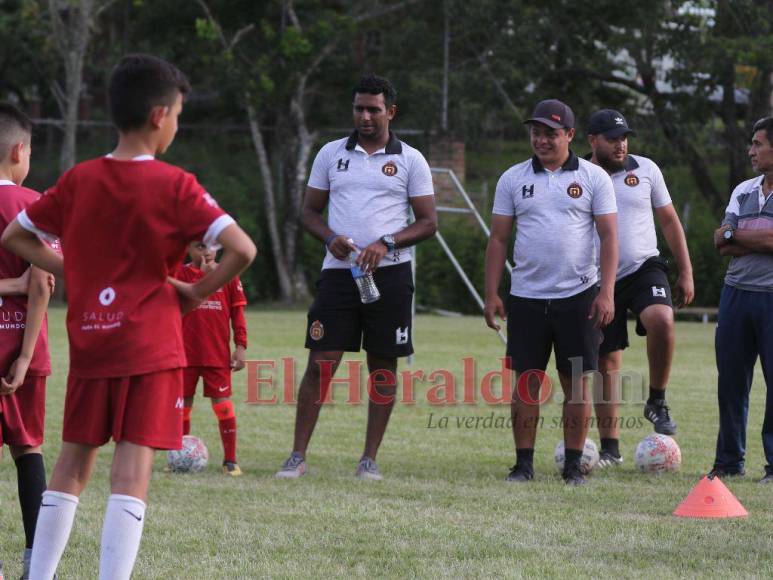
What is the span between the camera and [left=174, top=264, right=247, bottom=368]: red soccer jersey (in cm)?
746

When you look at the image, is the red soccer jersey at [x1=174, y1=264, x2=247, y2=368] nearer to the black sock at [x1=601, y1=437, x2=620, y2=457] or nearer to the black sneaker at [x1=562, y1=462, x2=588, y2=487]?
the black sneaker at [x1=562, y1=462, x2=588, y2=487]

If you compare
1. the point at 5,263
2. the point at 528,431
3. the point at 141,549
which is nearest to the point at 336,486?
the point at 528,431

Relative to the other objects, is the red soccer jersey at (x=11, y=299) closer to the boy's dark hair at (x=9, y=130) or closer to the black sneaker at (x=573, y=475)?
the boy's dark hair at (x=9, y=130)

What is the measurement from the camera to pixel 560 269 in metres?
7.02

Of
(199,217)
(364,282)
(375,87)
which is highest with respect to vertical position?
(375,87)

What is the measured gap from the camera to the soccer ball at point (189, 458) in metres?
7.23

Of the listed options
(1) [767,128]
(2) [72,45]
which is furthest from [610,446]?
(2) [72,45]

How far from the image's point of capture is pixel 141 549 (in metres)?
5.12

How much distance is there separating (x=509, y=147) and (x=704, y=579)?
84.6 ft

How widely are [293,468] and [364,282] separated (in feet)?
3.81

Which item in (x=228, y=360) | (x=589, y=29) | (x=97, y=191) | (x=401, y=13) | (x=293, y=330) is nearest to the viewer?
(x=97, y=191)

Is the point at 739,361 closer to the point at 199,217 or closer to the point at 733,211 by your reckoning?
the point at 733,211

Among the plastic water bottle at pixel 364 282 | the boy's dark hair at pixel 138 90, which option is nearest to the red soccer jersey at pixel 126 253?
the boy's dark hair at pixel 138 90

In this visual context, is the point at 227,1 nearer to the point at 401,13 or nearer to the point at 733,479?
the point at 401,13
